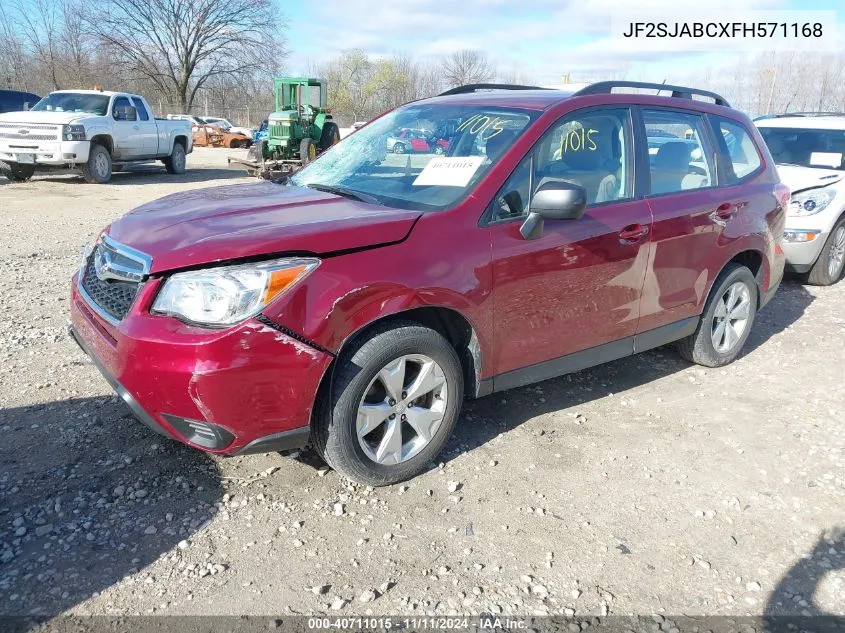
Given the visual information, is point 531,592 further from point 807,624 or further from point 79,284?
point 79,284

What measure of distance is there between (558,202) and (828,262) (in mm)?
5767

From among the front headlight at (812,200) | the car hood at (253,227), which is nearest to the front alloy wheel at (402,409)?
the car hood at (253,227)

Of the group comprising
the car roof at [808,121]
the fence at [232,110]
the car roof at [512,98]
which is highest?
the fence at [232,110]

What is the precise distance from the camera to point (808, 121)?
841cm

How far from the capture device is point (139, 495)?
3.12 metres

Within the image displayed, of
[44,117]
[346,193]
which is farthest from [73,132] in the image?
[346,193]

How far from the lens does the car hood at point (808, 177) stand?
734cm

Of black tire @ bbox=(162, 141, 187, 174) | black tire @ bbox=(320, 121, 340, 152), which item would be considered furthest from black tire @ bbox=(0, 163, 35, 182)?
black tire @ bbox=(320, 121, 340, 152)

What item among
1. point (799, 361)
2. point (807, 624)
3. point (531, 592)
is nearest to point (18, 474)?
point (531, 592)

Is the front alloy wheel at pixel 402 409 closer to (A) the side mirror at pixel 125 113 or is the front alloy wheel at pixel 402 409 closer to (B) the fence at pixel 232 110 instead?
(A) the side mirror at pixel 125 113

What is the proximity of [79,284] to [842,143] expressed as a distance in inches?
319

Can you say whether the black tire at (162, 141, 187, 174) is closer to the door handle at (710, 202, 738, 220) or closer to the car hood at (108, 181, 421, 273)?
the car hood at (108, 181, 421, 273)

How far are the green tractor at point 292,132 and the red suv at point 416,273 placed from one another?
14085mm

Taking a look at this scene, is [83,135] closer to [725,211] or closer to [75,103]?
[75,103]
